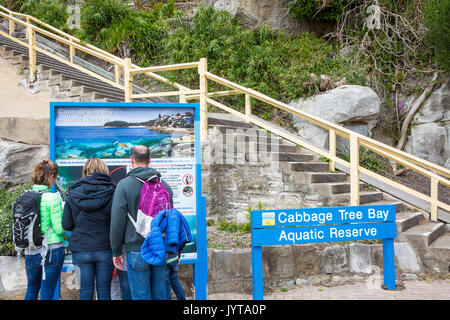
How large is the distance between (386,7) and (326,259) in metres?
A: 8.49

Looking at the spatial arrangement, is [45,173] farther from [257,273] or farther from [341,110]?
[341,110]

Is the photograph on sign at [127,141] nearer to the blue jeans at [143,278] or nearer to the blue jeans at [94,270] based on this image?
the blue jeans at [143,278]

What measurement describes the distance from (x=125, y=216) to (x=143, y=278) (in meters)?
0.51

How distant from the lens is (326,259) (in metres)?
4.70

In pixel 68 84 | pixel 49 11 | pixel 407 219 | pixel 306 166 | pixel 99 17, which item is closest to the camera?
pixel 407 219

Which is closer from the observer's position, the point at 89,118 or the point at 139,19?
the point at 89,118

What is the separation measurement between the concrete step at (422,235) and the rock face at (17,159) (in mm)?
5091

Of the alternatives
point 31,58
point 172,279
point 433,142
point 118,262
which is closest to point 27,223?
point 118,262

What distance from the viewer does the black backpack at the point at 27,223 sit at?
3.20m

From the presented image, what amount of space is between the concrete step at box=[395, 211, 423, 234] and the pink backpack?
3.62m

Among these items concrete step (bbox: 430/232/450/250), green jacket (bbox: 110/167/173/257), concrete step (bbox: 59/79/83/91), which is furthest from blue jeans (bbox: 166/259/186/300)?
concrete step (bbox: 59/79/83/91)

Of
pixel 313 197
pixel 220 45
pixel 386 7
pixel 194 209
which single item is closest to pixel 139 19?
pixel 220 45

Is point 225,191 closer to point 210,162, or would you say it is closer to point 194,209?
point 210,162

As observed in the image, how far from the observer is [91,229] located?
10.3 ft
